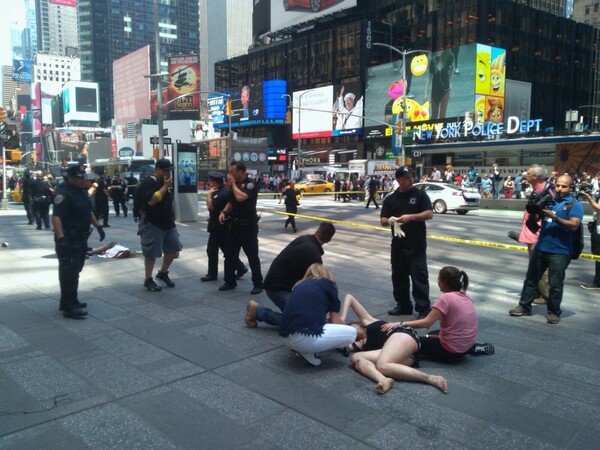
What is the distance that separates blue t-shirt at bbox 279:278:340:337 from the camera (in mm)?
2904

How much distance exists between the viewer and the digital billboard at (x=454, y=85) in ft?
179

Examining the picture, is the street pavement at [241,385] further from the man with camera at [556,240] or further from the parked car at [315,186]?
the parked car at [315,186]

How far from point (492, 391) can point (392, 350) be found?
2.83 feet

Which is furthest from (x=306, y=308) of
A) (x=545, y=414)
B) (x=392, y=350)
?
(x=545, y=414)

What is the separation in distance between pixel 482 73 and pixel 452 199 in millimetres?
37930

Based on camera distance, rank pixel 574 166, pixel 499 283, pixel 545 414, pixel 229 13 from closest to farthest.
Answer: pixel 545 414 < pixel 499 283 < pixel 574 166 < pixel 229 13

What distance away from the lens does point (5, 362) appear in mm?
4590

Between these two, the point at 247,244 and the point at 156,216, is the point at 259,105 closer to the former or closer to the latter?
the point at 156,216

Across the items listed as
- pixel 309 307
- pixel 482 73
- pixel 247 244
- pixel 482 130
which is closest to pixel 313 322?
pixel 309 307

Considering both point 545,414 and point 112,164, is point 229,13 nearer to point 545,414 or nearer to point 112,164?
point 112,164

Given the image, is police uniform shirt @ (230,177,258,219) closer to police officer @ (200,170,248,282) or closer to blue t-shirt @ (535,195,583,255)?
police officer @ (200,170,248,282)

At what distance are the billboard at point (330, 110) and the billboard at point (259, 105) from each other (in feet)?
12.0

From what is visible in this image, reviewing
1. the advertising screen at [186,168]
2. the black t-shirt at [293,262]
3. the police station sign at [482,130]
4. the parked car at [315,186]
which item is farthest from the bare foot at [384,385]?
the parked car at [315,186]

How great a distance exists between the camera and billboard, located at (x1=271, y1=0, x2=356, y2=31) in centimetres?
7531
